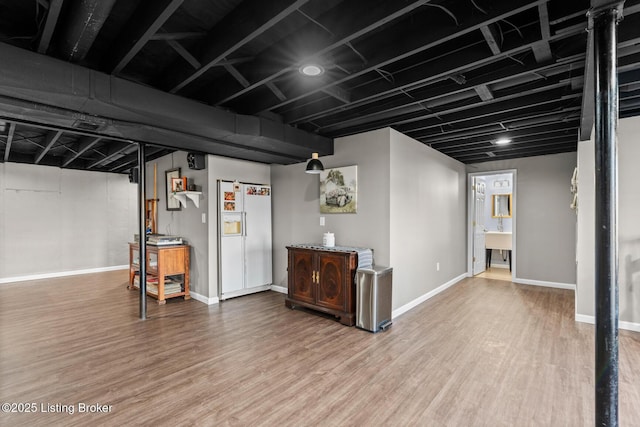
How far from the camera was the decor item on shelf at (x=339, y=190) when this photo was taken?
436 cm

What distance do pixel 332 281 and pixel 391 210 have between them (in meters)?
1.18

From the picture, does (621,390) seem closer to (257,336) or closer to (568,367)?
(568,367)

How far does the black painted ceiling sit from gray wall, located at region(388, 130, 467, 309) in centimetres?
71

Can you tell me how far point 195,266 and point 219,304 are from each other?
2.59 feet

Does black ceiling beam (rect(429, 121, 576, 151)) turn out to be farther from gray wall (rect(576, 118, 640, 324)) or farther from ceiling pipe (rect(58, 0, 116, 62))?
ceiling pipe (rect(58, 0, 116, 62))

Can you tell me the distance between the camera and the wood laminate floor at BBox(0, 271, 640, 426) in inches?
84.7

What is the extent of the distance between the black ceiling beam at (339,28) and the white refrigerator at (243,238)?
2721 mm

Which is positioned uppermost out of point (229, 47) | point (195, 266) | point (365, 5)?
point (365, 5)

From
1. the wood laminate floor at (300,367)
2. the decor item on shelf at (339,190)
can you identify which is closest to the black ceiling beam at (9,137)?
the wood laminate floor at (300,367)

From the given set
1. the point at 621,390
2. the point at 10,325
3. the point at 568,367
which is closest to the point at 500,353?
the point at 568,367

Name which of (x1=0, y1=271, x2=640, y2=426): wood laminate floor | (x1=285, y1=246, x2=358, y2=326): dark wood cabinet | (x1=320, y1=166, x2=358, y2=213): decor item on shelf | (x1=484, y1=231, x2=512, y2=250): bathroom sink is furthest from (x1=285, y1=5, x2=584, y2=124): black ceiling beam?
(x1=484, y1=231, x2=512, y2=250): bathroom sink

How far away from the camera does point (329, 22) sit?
2068 mm

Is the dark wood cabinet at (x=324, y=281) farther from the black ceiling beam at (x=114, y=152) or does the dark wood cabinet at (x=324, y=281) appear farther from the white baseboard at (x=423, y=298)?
the black ceiling beam at (x=114, y=152)

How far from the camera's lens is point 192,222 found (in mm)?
5160
